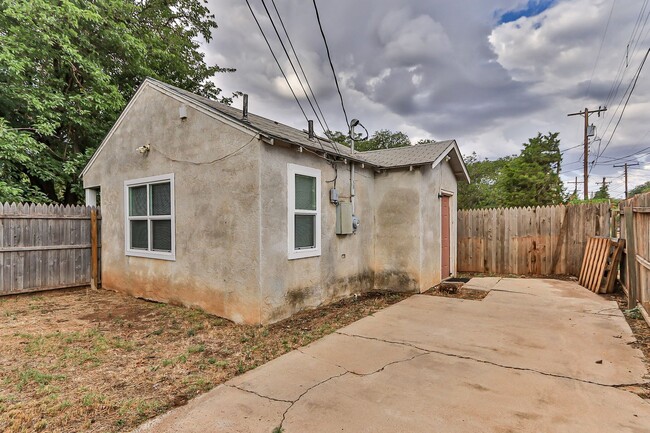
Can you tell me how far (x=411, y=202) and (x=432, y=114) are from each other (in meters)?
9.73

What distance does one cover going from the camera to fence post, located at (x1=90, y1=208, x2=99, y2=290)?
303 inches

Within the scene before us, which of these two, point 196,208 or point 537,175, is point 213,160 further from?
point 537,175

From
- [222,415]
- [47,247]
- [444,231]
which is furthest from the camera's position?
[444,231]

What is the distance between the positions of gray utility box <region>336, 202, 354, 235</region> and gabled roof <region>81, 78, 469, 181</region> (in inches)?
38.4

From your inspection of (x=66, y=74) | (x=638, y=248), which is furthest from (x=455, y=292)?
(x=66, y=74)

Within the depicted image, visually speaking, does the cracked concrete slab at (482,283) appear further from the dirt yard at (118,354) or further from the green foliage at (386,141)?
the green foliage at (386,141)

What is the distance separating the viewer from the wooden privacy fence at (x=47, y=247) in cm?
667

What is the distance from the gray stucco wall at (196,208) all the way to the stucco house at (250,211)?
23 millimetres

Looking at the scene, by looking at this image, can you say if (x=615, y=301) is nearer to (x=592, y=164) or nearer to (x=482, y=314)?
(x=482, y=314)

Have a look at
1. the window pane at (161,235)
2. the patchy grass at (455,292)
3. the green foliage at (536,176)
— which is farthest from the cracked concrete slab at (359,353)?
the green foliage at (536,176)

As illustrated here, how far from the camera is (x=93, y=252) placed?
7742 millimetres

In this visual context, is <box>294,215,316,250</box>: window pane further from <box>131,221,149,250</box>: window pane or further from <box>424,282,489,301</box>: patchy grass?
<box>131,221,149,250</box>: window pane

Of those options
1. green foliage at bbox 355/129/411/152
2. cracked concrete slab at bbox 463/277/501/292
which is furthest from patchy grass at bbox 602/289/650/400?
green foliage at bbox 355/129/411/152

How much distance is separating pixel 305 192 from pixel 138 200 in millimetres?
3741
